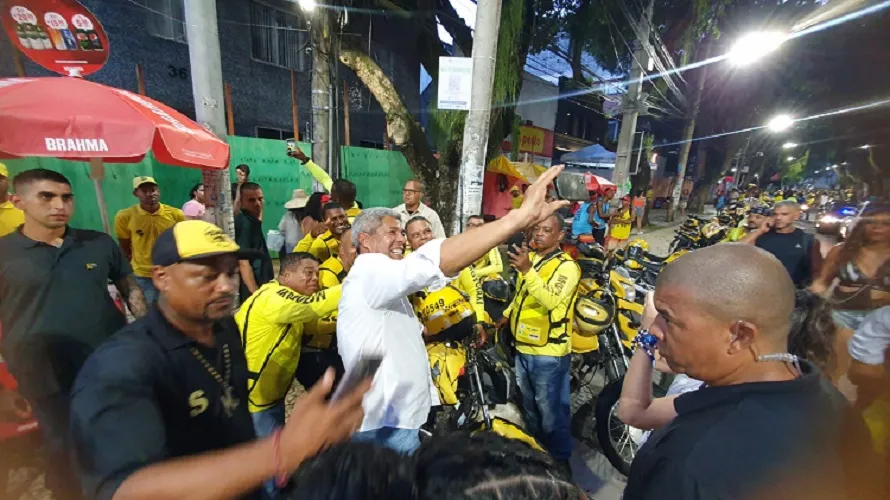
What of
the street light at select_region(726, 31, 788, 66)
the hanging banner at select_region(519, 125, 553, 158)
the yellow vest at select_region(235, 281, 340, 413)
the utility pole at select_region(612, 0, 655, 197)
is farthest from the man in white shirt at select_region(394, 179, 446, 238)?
the street light at select_region(726, 31, 788, 66)

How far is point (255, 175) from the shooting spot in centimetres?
816

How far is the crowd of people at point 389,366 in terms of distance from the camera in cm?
94

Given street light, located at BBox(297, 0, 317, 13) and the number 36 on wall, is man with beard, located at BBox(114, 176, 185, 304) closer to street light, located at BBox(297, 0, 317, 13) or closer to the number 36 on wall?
street light, located at BBox(297, 0, 317, 13)

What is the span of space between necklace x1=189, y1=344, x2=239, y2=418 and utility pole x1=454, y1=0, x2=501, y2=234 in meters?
3.63

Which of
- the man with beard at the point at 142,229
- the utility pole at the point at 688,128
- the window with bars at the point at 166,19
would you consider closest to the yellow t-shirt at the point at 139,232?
the man with beard at the point at 142,229

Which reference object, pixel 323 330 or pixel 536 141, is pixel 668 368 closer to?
pixel 323 330

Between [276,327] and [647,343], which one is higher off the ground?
[647,343]

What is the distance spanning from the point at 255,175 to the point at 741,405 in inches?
349

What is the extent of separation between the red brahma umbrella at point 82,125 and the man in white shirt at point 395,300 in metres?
2.45

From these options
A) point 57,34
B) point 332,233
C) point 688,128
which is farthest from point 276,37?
point 688,128

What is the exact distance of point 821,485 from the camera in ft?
3.12

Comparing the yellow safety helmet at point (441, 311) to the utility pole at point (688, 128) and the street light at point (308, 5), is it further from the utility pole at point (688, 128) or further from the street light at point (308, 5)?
the utility pole at point (688, 128)

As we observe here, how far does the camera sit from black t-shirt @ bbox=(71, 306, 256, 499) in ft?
3.39

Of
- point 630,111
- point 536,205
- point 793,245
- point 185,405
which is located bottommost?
point 185,405
